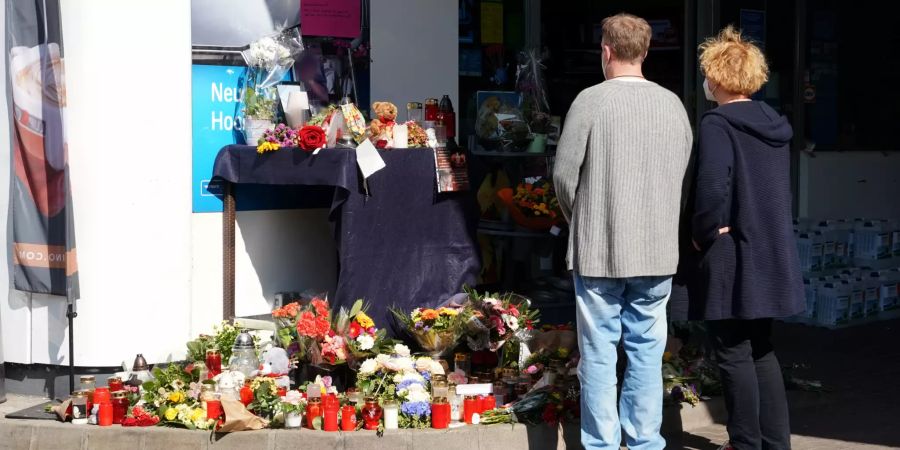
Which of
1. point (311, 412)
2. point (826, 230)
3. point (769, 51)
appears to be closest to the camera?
point (311, 412)

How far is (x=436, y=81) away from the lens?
835cm

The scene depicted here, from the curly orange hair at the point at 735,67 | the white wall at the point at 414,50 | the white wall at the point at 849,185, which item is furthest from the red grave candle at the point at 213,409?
the white wall at the point at 849,185

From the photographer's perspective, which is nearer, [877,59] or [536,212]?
[536,212]

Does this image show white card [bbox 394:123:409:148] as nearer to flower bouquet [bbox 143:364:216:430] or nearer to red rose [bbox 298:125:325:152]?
red rose [bbox 298:125:325:152]

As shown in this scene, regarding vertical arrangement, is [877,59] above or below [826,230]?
above

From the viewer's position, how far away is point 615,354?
17.8 ft

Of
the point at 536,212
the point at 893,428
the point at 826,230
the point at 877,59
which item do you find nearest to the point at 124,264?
the point at 536,212

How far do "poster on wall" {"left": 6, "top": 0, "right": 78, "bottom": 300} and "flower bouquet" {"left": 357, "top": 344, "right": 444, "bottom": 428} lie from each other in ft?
5.65

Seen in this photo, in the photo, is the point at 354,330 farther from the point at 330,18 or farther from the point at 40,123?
the point at 330,18

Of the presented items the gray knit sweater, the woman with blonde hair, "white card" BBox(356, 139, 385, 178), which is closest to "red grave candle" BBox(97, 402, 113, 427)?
"white card" BBox(356, 139, 385, 178)

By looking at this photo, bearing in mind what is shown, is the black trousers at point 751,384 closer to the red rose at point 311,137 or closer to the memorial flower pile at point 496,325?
the memorial flower pile at point 496,325

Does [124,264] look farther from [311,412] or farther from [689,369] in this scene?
[689,369]

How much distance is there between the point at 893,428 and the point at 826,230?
361cm

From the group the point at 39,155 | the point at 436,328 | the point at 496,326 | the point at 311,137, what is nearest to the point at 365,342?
the point at 436,328
